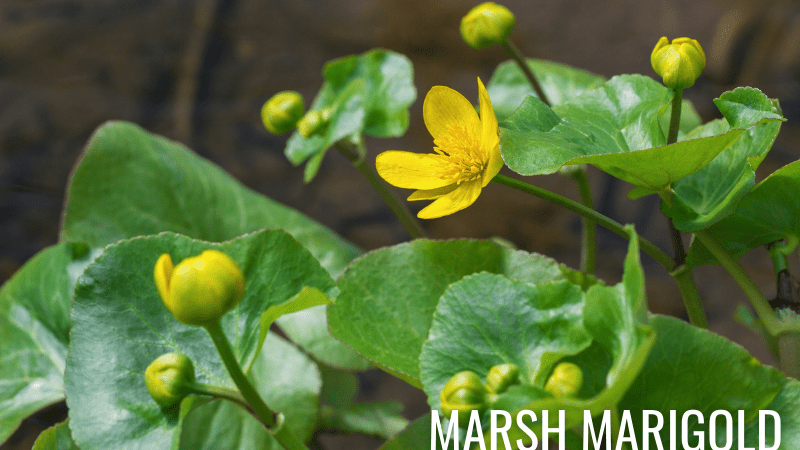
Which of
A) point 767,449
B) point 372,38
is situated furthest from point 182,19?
point 767,449

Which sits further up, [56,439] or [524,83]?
[524,83]

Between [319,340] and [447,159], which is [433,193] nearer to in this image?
[447,159]

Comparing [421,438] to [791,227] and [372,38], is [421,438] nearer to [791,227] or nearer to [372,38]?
[791,227]

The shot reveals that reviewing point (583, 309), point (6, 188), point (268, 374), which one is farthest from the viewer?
point (6, 188)

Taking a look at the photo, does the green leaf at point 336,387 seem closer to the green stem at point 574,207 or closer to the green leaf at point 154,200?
the green leaf at point 154,200

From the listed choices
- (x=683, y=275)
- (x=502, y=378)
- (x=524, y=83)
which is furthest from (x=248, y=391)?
(x=524, y=83)
